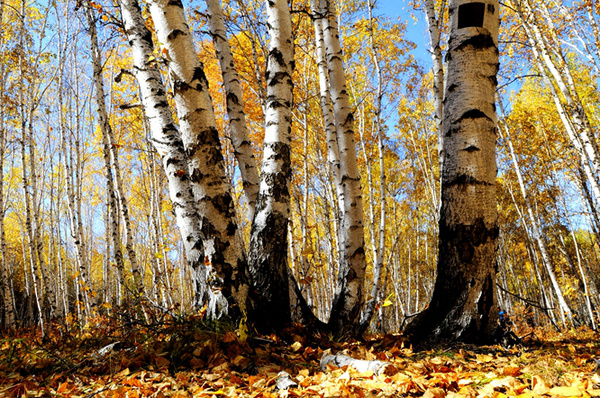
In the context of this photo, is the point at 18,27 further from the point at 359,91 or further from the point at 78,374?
the point at 78,374

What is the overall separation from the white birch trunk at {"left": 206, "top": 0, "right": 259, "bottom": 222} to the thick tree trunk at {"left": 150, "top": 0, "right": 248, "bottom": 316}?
0.82m

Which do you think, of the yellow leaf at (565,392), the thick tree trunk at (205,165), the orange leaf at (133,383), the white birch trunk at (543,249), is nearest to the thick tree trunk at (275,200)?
the thick tree trunk at (205,165)

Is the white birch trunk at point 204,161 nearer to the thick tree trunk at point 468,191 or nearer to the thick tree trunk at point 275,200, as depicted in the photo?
the thick tree trunk at point 275,200

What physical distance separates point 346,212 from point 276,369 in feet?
5.50

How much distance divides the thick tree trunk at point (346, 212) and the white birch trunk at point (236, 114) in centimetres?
85

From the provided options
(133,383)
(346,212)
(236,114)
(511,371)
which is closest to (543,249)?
(346,212)

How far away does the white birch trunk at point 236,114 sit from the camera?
3.24m

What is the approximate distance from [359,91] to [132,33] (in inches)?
295

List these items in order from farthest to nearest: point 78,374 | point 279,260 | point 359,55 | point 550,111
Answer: point 550,111 → point 359,55 → point 279,260 → point 78,374

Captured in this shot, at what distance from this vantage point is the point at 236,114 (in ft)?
11.1

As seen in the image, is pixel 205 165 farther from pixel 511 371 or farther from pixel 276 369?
pixel 511 371

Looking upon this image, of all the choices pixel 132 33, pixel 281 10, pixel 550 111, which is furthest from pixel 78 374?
pixel 550 111

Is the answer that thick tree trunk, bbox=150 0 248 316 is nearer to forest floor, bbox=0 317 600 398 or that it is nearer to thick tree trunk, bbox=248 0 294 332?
thick tree trunk, bbox=248 0 294 332

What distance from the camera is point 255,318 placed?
2.29 meters
